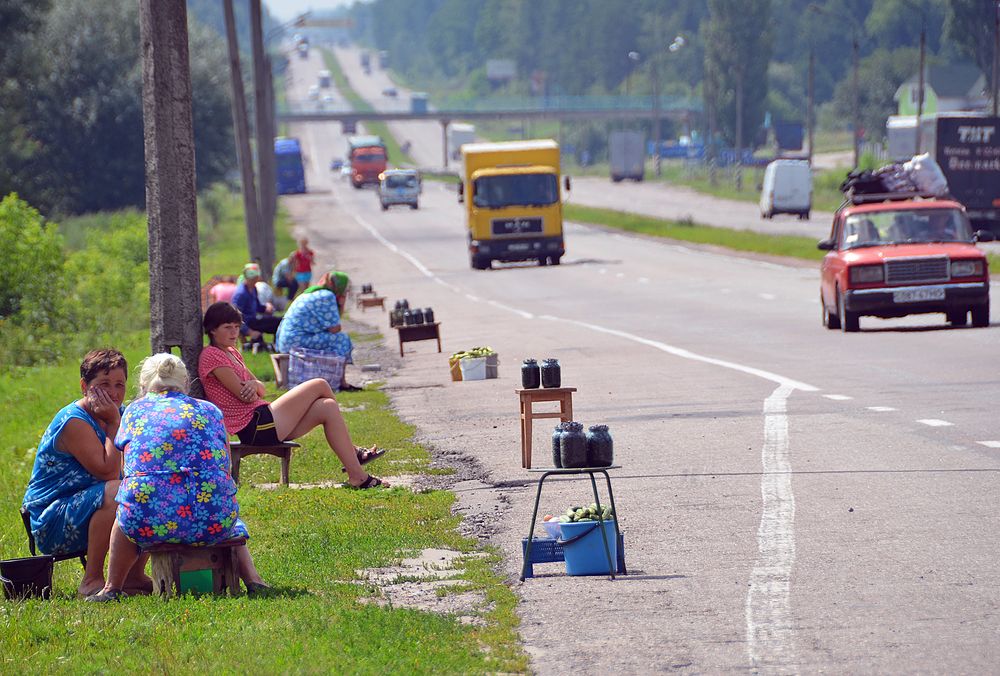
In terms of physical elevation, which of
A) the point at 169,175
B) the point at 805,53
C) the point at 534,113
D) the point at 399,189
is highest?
the point at 805,53

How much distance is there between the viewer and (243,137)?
37906 mm

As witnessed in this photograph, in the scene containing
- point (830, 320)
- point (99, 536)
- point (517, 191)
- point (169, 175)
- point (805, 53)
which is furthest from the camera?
point (805, 53)

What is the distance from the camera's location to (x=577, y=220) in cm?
7794

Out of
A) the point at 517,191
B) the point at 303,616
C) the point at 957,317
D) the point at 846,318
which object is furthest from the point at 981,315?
the point at 517,191

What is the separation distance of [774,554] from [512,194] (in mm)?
39032

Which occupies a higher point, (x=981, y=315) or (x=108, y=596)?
(x=108, y=596)

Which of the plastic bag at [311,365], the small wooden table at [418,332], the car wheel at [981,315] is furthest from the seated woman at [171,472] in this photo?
the car wheel at [981,315]

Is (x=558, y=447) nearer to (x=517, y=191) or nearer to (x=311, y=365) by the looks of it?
(x=311, y=365)

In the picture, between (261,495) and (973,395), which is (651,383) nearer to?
(973,395)

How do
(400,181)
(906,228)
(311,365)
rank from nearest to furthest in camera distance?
(311,365) → (906,228) → (400,181)

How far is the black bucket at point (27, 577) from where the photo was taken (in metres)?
8.66

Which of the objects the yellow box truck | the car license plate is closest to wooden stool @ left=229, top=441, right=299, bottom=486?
the car license plate

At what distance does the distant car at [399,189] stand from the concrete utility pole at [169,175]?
81.8m

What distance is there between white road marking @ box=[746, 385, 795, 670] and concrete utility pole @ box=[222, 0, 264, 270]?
1021 inches
